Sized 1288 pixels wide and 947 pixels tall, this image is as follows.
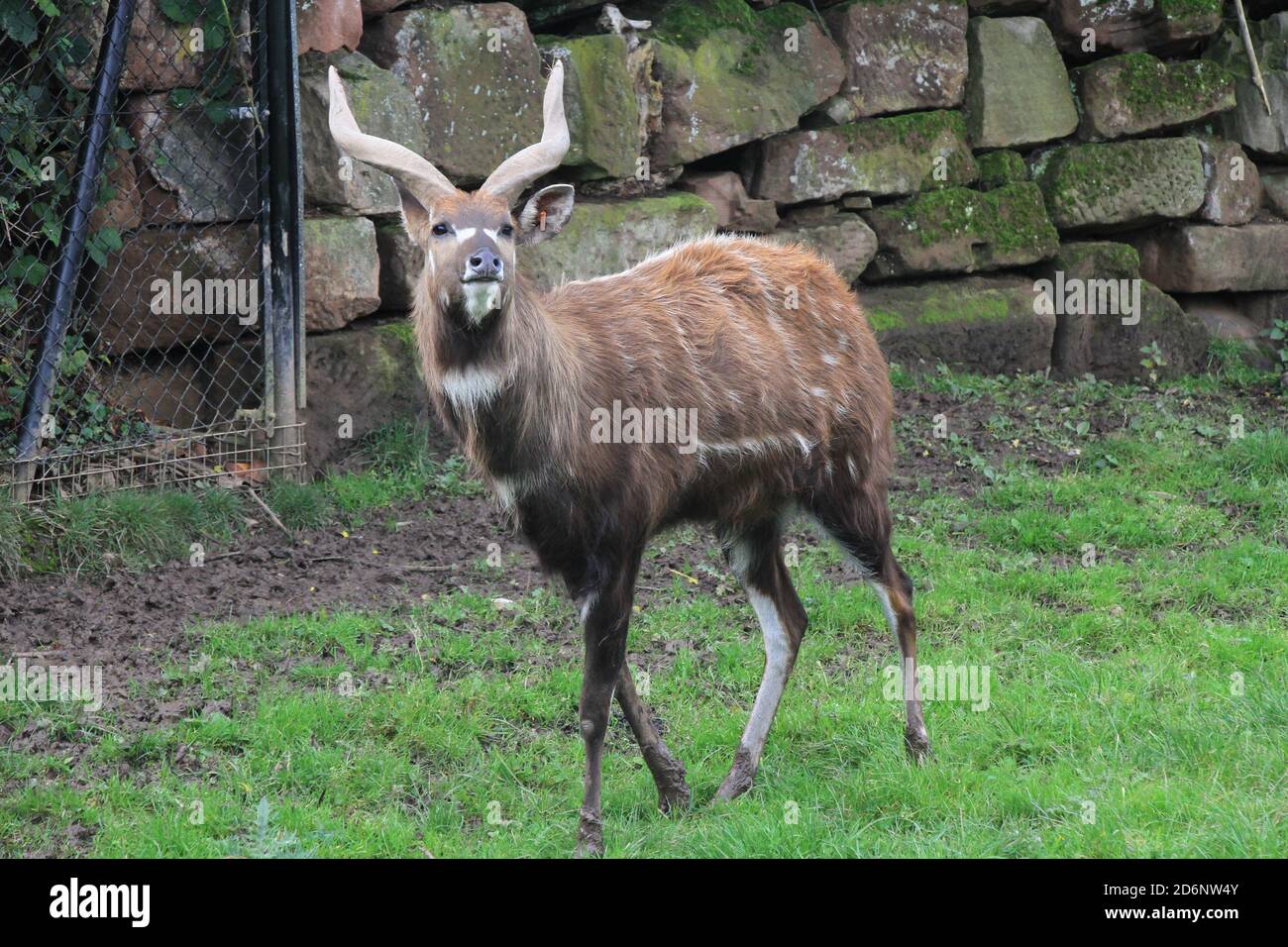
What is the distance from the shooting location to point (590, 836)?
4293 mm

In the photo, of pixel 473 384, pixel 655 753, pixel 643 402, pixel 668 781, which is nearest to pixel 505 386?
pixel 473 384

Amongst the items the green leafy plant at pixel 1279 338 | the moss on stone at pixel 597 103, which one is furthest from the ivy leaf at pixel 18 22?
the green leafy plant at pixel 1279 338

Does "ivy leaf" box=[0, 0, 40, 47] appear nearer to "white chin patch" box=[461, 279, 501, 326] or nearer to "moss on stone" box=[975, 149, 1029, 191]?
"white chin patch" box=[461, 279, 501, 326]

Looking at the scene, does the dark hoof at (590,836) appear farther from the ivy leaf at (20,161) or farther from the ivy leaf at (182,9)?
the ivy leaf at (182,9)

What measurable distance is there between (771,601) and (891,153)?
450 centimetres

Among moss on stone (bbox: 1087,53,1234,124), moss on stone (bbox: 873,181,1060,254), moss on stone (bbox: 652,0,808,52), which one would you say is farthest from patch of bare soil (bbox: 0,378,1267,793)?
moss on stone (bbox: 1087,53,1234,124)

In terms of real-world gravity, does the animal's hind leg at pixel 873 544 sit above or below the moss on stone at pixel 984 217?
below

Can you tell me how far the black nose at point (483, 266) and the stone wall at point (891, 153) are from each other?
123 inches

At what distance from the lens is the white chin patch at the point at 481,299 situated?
408cm

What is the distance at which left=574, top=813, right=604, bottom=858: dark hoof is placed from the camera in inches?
168

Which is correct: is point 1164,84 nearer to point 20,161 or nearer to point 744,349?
point 744,349

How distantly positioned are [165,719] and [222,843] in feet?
3.02

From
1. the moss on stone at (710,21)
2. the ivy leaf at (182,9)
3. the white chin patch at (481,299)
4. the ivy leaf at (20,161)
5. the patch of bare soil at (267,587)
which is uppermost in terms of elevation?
the moss on stone at (710,21)

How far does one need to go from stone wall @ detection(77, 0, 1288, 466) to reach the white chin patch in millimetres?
3028
